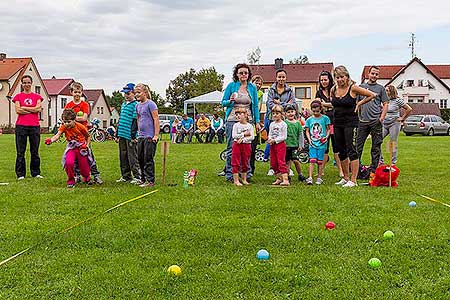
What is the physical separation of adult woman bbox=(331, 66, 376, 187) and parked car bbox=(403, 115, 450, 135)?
2727 centimetres

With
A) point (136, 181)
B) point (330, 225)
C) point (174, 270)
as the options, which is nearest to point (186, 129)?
point (136, 181)

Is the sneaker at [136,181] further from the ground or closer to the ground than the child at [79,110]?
closer to the ground

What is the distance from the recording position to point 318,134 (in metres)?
8.86

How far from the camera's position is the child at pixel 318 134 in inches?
344

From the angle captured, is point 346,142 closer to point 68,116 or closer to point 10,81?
point 68,116

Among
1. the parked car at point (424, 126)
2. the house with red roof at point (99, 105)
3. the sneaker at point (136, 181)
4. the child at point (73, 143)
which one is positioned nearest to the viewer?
the child at point (73, 143)

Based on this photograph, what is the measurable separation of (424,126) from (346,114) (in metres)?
27.9

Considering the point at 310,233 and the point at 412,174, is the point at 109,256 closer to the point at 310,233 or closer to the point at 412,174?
the point at 310,233

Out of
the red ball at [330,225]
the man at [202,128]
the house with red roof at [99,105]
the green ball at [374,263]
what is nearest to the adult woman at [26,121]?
the red ball at [330,225]

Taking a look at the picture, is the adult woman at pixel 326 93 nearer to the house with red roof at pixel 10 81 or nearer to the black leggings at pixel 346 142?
the black leggings at pixel 346 142

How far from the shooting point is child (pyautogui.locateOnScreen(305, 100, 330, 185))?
874 cm

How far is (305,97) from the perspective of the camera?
55781 millimetres

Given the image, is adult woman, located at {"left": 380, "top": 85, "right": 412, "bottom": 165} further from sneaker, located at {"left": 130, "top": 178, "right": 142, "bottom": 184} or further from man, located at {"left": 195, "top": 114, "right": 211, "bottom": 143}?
man, located at {"left": 195, "top": 114, "right": 211, "bottom": 143}

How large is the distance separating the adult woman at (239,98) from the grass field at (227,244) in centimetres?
141
